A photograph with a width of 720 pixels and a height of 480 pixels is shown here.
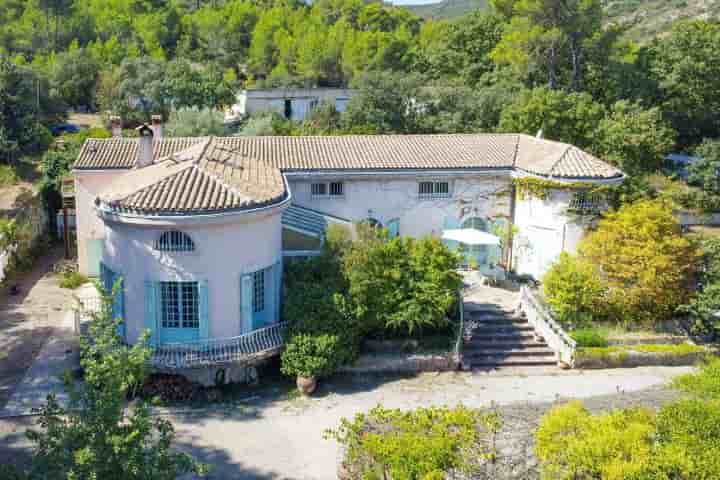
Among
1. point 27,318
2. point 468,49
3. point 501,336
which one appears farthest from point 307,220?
point 468,49

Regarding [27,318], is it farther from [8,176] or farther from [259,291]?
[8,176]

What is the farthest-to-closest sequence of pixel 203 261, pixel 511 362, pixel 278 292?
pixel 511 362 < pixel 278 292 < pixel 203 261

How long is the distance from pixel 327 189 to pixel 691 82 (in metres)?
37.5

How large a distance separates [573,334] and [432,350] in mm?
5202

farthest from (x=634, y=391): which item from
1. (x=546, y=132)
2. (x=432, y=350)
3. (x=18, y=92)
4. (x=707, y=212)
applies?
(x=18, y=92)

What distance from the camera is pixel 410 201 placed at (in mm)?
32031

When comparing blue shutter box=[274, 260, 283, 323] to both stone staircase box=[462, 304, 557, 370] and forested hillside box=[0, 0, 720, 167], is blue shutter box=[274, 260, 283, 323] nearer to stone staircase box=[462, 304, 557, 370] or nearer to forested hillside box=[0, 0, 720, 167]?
stone staircase box=[462, 304, 557, 370]

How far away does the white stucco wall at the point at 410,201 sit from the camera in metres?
31.5

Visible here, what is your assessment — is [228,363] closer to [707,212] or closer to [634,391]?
[634,391]

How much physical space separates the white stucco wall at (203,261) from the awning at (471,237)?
9.95 m

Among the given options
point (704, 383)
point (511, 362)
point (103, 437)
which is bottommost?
point (511, 362)

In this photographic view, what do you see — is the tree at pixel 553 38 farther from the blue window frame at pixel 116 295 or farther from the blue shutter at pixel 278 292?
the blue window frame at pixel 116 295

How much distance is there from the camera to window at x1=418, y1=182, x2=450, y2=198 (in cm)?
3203

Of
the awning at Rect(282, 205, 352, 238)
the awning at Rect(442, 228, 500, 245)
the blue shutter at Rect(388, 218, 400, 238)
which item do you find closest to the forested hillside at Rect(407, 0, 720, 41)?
the awning at Rect(442, 228, 500, 245)
